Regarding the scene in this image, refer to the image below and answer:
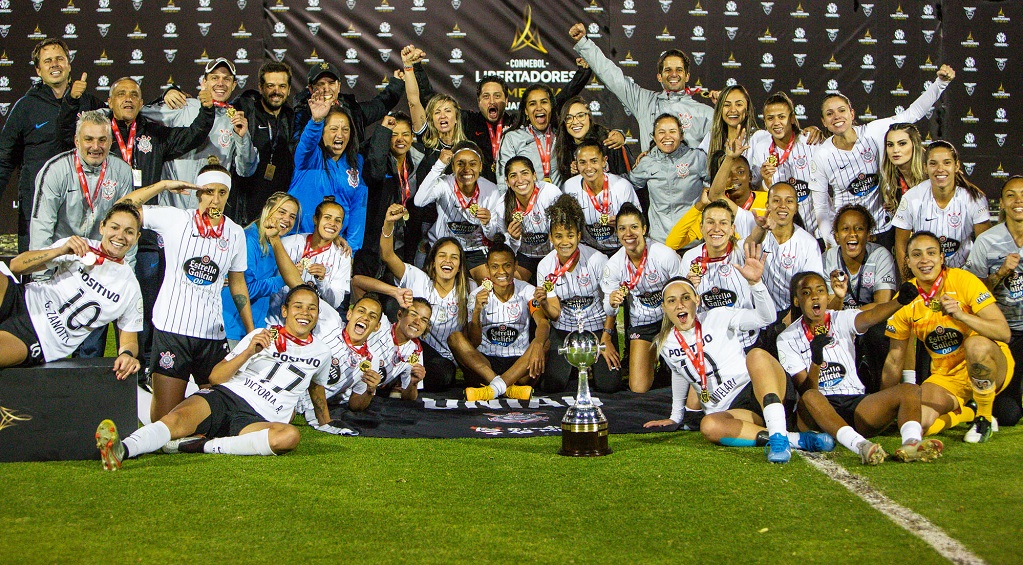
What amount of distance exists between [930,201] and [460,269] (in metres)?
3.14

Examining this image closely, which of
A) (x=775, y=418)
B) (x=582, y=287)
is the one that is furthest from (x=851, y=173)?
(x=775, y=418)

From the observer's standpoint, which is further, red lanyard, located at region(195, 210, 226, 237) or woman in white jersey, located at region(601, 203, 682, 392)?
woman in white jersey, located at region(601, 203, 682, 392)

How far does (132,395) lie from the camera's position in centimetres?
454

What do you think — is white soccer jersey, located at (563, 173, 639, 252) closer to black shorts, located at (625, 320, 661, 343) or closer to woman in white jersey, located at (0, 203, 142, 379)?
black shorts, located at (625, 320, 661, 343)

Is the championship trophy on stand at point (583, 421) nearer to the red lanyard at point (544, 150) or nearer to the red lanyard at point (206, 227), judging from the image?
the red lanyard at point (206, 227)

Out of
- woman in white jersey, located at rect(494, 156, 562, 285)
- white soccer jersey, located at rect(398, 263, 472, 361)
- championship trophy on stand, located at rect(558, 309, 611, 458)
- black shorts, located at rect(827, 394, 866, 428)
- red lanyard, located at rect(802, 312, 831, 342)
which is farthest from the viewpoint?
woman in white jersey, located at rect(494, 156, 562, 285)

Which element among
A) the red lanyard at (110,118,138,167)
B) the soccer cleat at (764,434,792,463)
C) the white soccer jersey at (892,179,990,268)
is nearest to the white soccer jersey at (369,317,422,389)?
the red lanyard at (110,118,138,167)

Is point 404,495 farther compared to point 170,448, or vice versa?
point 170,448

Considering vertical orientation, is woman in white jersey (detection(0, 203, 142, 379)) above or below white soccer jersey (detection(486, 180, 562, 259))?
below

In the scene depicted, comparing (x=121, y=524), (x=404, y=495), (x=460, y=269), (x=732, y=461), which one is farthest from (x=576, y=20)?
(x=121, y=524)

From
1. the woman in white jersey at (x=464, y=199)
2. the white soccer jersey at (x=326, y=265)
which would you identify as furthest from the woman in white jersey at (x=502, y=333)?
the white soccer jersey at (x=326, y=265)

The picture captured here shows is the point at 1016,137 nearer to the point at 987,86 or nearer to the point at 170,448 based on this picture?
the point at 987,86

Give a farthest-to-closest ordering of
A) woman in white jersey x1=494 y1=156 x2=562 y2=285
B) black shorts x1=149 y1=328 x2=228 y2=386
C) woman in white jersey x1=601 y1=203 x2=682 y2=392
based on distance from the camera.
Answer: woman in white jersey x1=494 y1=156 x2=562 y2=285 < woman in white jersey x1=601 y1=203 x2=682 y2=392 < black shorts x1=149 y1=328 x2=228 y2=386

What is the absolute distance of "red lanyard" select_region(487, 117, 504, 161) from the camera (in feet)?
24.1
